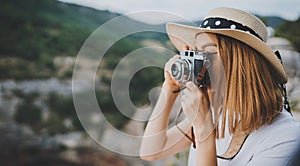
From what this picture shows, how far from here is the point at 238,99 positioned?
966 mm

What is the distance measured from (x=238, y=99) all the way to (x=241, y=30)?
15 cm

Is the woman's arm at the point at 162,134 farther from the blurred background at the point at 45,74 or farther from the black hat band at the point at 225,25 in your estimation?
the blurred background at the point at 45,74

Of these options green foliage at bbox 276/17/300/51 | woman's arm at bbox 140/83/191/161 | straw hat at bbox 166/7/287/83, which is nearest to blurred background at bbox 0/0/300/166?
green foliage at bbox 276/17/300/51

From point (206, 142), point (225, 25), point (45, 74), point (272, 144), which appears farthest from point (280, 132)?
point (45, 74)

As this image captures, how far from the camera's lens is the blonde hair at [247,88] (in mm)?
960

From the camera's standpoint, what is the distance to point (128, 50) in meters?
1.73

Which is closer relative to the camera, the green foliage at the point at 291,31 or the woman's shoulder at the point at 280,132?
the woman's shoulder at the point at 280,132

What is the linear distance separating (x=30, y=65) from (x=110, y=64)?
304 mm

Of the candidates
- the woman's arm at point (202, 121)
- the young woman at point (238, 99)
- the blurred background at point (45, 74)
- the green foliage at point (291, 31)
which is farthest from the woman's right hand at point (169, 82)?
the green foliage at point (291, 31)

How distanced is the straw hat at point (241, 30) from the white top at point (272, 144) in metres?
0.11

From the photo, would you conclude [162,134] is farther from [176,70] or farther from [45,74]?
[45,74]

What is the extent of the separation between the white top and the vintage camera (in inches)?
6.1

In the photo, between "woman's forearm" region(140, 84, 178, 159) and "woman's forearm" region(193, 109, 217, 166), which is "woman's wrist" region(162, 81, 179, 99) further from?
"woman's forearm" region(193, 109, 217, 166)

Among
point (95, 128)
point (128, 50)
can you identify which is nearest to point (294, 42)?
point (128, 50)
